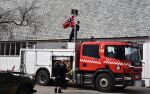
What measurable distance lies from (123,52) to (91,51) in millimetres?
1931

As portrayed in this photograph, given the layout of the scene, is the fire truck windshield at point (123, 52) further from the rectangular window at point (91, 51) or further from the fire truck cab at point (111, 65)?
the rectangular window at point (91, 51)

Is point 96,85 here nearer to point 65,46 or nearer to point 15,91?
point 65,46

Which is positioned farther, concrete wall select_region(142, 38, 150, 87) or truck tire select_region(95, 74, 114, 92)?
concrete wall select_region(142, 38, 150, 87)

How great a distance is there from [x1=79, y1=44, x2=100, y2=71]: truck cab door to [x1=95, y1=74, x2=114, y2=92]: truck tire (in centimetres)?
72

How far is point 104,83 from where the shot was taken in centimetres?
2077

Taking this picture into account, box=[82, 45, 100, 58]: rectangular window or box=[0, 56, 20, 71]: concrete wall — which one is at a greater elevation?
box=[82, 45, 100, 58]: rectangular window

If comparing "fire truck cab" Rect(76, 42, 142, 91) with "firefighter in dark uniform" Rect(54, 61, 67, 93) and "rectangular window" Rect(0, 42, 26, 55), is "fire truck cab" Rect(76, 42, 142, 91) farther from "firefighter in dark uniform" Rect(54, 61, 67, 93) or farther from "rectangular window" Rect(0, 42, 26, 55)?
"rectangular window" Rect(0, 42, 26, 55)

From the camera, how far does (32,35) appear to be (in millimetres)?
32094

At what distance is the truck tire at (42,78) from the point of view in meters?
23.0

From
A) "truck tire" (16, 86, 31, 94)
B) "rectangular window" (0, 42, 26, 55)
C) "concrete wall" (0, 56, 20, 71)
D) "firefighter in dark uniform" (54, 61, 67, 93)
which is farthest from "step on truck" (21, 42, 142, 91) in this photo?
"rectangular window" (0, 42, 26, 55)

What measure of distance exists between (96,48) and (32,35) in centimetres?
1178

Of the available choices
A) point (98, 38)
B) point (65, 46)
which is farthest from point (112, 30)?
point (65, 46)

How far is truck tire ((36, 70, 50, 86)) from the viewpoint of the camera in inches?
907

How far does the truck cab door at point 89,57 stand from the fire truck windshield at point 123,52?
65 cm
